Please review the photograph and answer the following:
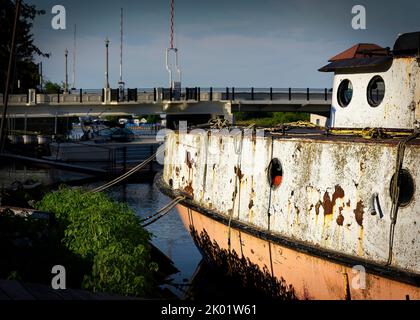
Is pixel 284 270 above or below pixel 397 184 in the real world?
below

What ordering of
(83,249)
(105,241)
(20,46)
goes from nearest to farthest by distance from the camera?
(83,249) < (105,241) < (20,46)

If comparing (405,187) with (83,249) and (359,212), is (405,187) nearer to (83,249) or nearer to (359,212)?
(359,212)

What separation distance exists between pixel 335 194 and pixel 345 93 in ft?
12.9

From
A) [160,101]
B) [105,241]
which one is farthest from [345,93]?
[160,101]

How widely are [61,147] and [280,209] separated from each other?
1399 inches

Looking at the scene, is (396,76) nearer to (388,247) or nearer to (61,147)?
(388,247)

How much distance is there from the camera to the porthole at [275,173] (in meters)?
13.9

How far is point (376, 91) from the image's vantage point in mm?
14328

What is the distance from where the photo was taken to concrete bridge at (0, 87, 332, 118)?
51969 mm

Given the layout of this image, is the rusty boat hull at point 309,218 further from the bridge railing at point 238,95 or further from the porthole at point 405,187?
the bridge railing at point 238,95

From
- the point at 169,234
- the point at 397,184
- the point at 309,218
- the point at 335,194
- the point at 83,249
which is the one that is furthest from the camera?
the point at 169,234

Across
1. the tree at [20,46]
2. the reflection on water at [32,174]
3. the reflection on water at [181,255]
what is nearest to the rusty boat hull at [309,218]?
the reflection on water at [181,255]
